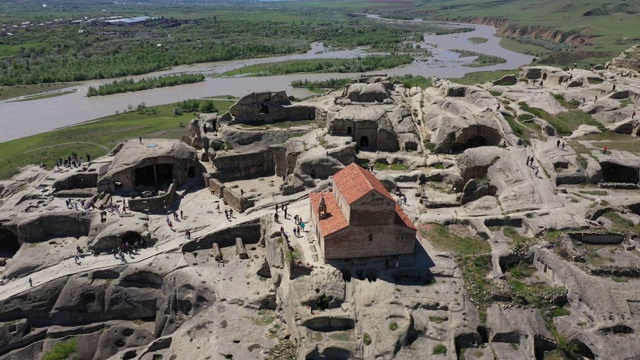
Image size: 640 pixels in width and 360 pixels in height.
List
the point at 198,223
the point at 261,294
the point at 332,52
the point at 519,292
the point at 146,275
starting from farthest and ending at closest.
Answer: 1. the point at 332,52
2. the point at 198,223
3. the point at 146,275
4. the point at 261,294
5. the point at 519,292

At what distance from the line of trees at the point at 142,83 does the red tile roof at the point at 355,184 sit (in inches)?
2616

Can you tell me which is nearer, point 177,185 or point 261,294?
point 261,294

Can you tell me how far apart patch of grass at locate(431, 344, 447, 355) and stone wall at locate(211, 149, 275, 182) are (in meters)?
24.0

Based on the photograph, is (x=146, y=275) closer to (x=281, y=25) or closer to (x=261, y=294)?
(x=261, y=294)

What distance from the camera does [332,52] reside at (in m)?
129

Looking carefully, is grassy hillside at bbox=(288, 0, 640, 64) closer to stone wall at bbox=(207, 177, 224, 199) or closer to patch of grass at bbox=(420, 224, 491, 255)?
patch of grass at bbox=(420, 224, 491, 255)

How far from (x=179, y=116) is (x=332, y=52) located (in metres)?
68.6

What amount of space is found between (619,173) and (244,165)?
95.5ft

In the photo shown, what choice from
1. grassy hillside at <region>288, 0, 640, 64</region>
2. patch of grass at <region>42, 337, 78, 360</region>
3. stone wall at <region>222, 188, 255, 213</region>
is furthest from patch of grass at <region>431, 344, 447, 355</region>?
grassy hillside at <region>288, 0, 640, 64</region>

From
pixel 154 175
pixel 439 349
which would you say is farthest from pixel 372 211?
pixel 154 175

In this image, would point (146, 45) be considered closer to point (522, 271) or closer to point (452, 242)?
point (452, 242)

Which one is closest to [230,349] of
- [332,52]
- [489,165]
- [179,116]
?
[489,165]

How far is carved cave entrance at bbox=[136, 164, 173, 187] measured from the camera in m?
40.0

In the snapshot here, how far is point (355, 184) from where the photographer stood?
88.8ft
